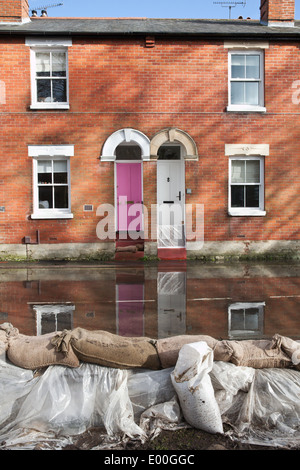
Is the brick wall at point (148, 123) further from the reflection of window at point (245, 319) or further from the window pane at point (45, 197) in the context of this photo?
the reflection of window at point (245, 319)

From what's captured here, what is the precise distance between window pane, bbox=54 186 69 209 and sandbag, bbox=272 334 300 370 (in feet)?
31.1

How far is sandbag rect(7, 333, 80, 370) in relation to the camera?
3.99m

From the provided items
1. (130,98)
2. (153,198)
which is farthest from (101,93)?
(153,198)

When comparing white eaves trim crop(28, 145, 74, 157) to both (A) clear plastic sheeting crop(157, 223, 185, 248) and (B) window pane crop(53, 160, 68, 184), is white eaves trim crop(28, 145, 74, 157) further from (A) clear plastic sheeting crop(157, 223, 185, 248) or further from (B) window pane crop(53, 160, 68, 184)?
(A) clear plastic sheeting crop(157, 223, 185, 248)

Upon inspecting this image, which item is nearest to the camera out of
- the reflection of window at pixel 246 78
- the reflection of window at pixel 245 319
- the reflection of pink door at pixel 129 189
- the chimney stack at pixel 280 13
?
the reflection of window at pixel 245 319

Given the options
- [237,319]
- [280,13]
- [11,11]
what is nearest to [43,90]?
[11,11]

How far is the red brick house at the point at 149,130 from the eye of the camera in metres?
12.3

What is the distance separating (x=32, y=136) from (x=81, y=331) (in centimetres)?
933

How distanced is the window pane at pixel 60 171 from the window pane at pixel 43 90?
6.02 ft

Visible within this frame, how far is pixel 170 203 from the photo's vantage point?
13508 millimetres

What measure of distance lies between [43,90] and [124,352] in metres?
10.4

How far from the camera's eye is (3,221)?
1240 cm

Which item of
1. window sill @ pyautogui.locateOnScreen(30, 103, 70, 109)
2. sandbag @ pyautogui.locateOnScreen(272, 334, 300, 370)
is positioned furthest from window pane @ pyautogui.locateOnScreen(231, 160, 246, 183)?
sandbag @ pyautogui.locateOnScreen(272, 334, 300, 370)

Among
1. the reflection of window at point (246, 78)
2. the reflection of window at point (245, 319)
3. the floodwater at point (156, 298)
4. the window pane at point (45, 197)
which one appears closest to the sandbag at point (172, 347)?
the floodwater at point (156, 298)
